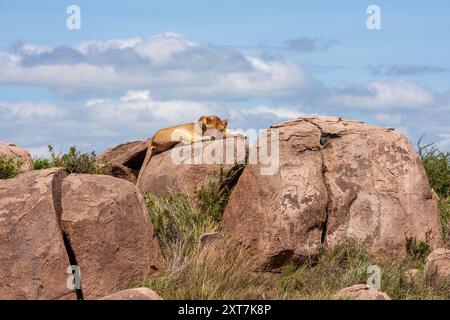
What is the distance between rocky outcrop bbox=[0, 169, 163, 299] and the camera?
11086mm

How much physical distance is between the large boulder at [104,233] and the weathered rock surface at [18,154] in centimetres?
748

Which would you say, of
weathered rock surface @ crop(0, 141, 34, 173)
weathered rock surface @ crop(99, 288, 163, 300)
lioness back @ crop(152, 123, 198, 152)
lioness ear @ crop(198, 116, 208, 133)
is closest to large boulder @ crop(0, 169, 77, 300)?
weathered rock surface @ crop(99, 288, 163, 300)

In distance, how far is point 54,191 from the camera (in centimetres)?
1149

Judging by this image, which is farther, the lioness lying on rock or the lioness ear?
the lioness ear

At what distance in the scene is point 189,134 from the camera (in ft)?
62.6

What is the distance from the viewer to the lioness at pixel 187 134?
18.0m

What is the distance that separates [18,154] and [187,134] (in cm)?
430

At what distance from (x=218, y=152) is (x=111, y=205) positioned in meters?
3.91

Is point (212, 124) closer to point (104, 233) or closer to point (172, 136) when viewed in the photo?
point (172, 136)

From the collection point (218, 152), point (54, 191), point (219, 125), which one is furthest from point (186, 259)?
point (219, 125)

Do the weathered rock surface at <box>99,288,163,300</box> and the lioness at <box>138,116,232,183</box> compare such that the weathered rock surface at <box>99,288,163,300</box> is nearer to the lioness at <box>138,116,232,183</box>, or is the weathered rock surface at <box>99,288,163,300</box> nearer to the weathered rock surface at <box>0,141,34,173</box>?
the lioness at <box>138,116,232,183</box>

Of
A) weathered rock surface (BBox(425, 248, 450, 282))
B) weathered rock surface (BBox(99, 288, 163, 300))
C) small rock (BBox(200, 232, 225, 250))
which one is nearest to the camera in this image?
weathered rock surface (BBox(99, 288, 163, 300))

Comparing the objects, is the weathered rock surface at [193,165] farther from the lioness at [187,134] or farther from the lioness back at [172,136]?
the lioness back at [172,136]

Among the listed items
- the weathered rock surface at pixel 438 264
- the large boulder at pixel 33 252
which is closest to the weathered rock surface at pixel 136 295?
the large boulder at pixel 33 252
